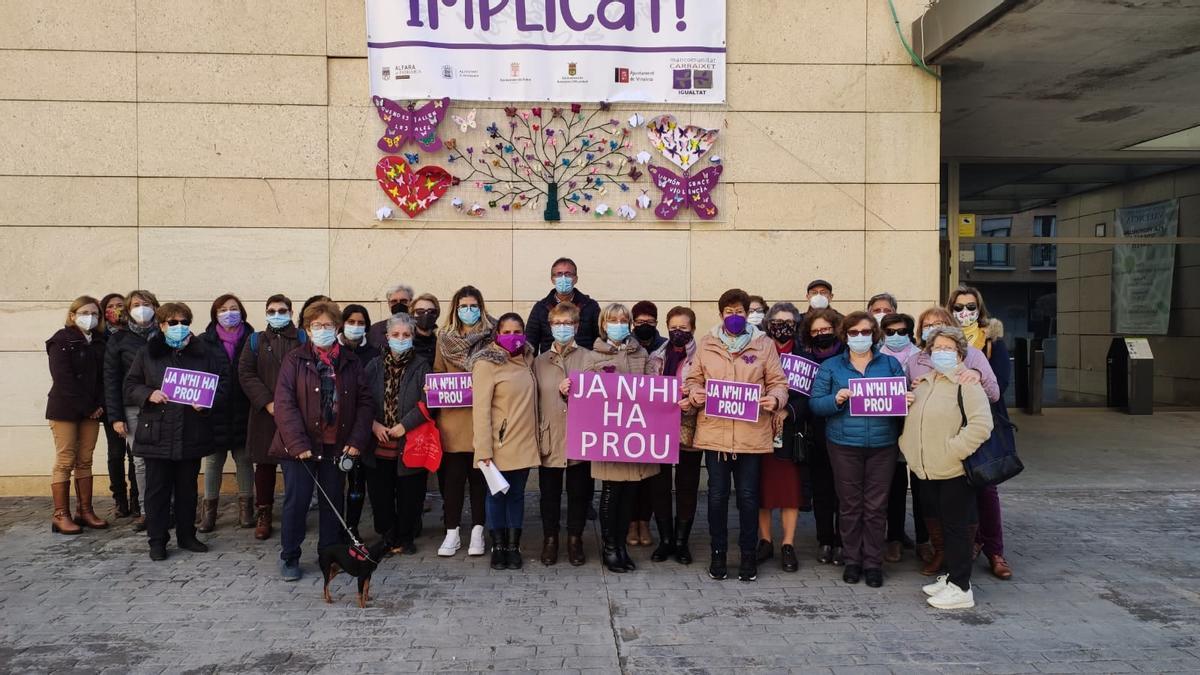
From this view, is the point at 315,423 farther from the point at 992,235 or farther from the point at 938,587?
the point at 992,235

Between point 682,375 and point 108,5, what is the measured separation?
7.14 metres

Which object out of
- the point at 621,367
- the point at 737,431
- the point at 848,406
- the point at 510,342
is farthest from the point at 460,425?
the point at 848,406

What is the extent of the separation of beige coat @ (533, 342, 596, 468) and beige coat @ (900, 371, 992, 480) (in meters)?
2.31

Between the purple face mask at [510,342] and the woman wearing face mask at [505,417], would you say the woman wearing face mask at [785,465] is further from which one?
the purple face mask at [510,342]

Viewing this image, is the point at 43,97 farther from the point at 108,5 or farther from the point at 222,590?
the point at 222,590

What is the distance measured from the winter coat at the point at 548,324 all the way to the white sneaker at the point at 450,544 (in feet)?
5.79

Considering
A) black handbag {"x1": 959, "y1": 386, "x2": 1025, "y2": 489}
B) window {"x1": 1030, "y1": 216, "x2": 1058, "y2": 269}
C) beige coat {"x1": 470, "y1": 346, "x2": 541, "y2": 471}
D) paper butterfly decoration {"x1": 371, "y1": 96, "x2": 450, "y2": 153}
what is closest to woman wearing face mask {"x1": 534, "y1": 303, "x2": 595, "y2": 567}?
beige coat {"x1": 470, "y1": 346, "x2": 541, "y2": 471}

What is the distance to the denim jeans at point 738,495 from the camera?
230 inches

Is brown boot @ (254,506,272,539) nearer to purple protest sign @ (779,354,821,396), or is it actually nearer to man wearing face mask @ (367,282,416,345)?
man wearing face mask @ (367,282,416,345)

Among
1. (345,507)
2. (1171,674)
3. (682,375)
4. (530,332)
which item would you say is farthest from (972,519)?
(345,507)

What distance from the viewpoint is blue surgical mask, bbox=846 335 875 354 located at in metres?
5.61

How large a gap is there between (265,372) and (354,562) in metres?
2.19

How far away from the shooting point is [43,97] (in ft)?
27.6

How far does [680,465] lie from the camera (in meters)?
6.35
